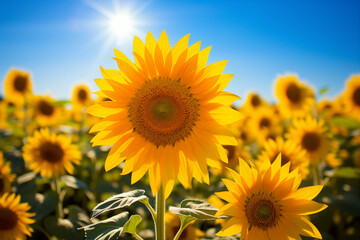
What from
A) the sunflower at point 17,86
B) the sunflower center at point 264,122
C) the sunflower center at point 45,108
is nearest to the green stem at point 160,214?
the sunflower center at point 264,122

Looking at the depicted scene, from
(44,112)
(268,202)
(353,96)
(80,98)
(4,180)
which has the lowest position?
(4,180)

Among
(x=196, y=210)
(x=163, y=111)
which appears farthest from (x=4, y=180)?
(x=196, y=210)

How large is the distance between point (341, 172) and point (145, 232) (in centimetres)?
273

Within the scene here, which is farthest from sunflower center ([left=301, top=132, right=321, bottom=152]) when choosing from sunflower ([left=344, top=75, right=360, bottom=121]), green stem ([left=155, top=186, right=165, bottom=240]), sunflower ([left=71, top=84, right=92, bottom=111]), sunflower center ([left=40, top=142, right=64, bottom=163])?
sunflower ([left=71, top=84, right=92, bottom=111])

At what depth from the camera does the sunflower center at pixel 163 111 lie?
2.05 metres

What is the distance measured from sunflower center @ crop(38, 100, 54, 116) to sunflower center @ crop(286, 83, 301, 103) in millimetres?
6031

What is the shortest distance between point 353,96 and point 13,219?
685cm

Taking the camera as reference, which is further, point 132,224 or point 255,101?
point 255,101

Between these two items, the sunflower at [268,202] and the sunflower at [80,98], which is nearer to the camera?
the sunflower at [268,202]

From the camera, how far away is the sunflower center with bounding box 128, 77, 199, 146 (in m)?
2.05

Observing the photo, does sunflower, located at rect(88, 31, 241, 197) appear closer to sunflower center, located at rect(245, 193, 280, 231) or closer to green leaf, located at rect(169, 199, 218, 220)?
green leaf, located at rect(169, 199, 218, 220)

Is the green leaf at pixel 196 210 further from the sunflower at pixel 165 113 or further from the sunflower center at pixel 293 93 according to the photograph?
the sunflower center at pixel 293 93

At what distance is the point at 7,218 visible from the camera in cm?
272

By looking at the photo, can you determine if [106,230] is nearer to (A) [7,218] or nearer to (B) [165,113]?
(B) [165,113]
